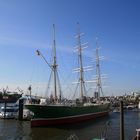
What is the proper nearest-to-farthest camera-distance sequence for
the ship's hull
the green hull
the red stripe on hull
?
the red stripe on hull < the ship's hull < the green hull

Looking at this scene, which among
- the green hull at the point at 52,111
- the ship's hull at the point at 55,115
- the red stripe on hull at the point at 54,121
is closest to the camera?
the red stripe on hull at the point at 54,121

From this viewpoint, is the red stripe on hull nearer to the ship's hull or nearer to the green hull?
the ship's hull

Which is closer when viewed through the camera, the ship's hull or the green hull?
the ship's hull

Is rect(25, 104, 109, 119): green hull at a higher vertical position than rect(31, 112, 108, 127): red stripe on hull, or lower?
higher

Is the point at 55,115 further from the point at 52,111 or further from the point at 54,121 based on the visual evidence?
the point at 54,121

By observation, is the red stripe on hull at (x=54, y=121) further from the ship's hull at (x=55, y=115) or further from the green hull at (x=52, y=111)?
the green hull at (x=52, y=111)

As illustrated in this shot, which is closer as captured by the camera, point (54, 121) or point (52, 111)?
point (54, 121)

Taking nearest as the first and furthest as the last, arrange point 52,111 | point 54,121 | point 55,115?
point 54,121 → point 52,111 → point 55,115

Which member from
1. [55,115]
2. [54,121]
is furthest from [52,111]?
[54,121]

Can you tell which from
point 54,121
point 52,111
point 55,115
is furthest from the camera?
point 55,115

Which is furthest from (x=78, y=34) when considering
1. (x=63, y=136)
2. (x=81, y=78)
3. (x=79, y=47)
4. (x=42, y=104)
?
(x=63, y=136)

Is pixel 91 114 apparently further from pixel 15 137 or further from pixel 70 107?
pixel 15 137

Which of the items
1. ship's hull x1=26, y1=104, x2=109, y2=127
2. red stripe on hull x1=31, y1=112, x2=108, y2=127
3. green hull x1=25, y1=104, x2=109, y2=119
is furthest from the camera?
green hull x1=25, y1=104, x2=109, y2=119

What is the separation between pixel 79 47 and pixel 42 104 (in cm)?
2922
